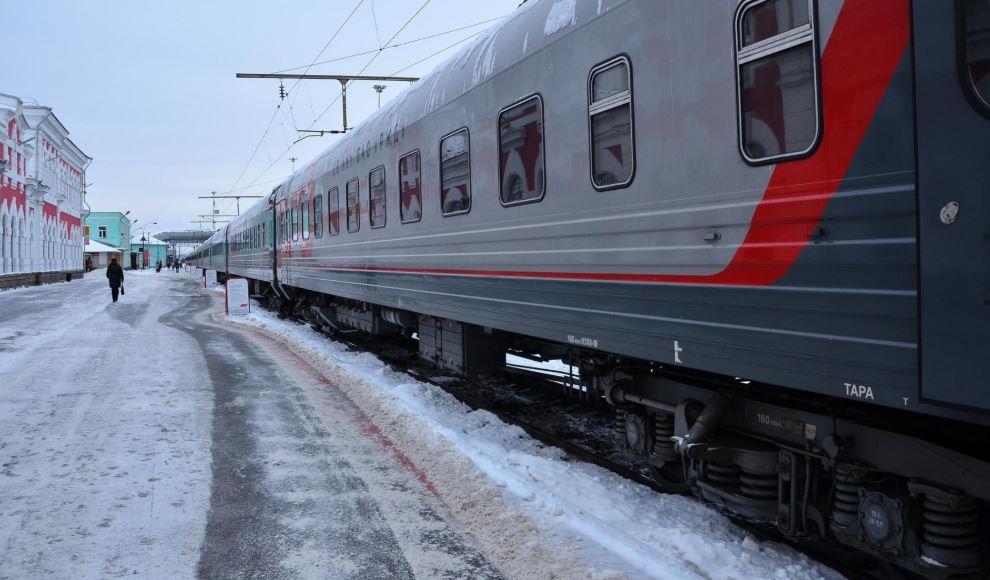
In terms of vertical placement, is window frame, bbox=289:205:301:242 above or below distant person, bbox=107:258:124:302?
above

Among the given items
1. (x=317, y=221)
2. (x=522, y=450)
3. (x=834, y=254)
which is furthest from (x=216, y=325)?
(x=834, y=254)

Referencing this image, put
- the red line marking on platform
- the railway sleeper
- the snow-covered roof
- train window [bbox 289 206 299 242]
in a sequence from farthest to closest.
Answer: the snow-covered roof
train window [bbox 289 206 299 242]
the red line marking on platform
the railway sleeper

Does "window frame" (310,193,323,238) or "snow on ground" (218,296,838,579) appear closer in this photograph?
"snow on ground" (218,296,838,579)

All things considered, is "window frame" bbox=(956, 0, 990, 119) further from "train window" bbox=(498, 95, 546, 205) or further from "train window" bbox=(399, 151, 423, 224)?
"train window" bbox=(399, 151, 423, 224)

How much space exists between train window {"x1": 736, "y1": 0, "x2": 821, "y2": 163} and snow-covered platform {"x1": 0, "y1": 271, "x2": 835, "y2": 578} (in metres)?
1.99

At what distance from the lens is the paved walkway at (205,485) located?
13.0ft

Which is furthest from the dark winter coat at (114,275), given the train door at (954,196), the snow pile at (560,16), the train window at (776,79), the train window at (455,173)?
the train door at (954,196)

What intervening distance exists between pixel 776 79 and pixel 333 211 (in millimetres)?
9184

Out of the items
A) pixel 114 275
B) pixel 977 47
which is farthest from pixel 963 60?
pixel 114 275

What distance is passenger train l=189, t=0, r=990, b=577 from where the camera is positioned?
262 centimetres

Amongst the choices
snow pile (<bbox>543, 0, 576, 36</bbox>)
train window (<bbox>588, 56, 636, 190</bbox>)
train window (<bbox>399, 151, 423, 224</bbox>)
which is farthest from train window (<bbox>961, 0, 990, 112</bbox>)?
train window (<bbox>399, 151, 423, 224</bbox>)

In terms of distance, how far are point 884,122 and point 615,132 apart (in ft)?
6.12

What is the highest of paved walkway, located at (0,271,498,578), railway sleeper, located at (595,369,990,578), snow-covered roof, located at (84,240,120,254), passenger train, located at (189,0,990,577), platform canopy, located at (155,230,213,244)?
platform canopy, located at (155,230,213,244)

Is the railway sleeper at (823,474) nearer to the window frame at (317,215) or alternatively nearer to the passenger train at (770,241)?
the passenger train at (770,241)
